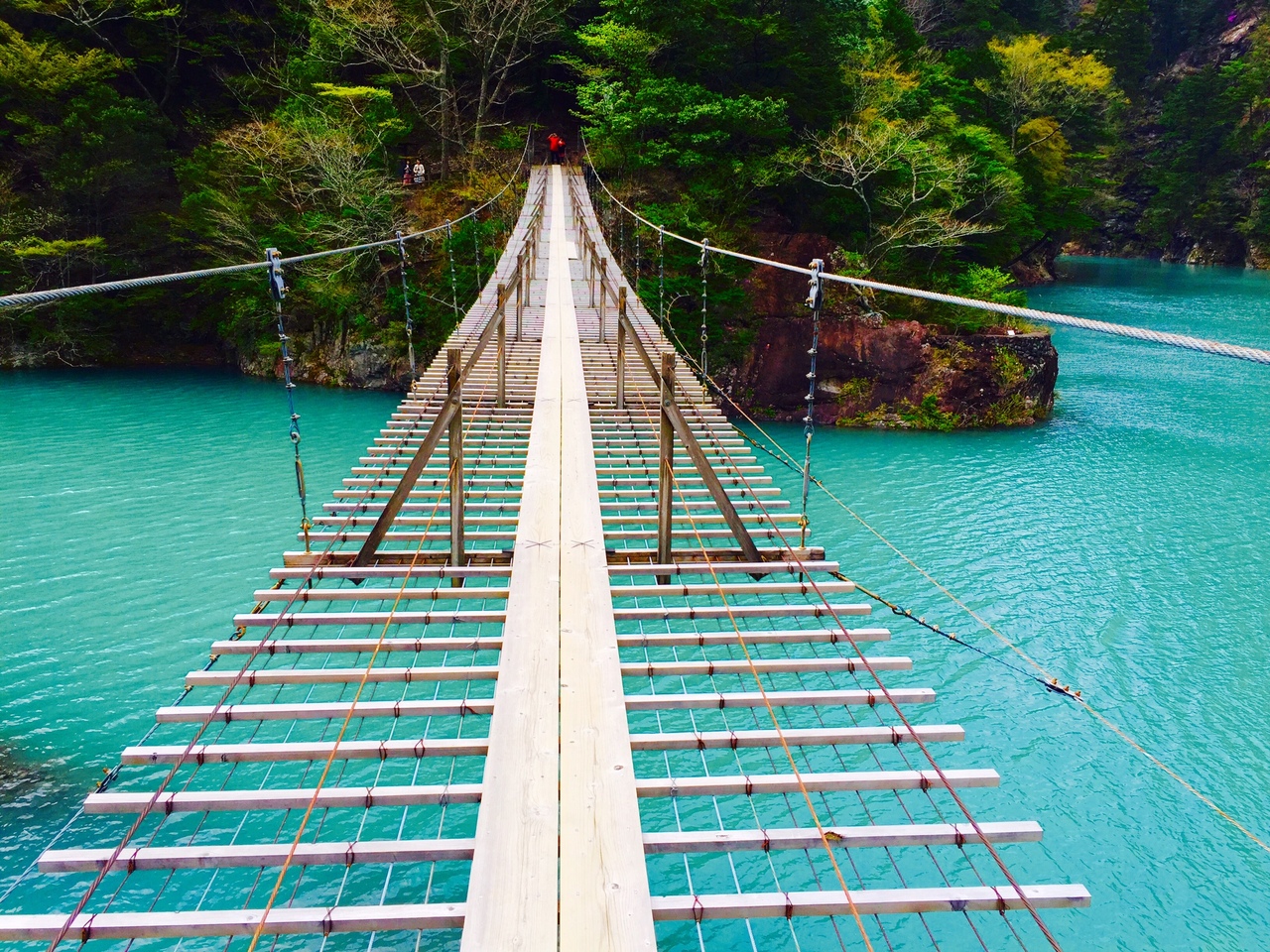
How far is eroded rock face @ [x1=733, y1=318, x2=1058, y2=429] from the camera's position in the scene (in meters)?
16.3

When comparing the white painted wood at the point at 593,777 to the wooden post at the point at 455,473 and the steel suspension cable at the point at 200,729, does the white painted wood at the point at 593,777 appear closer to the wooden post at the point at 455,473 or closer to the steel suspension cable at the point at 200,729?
the wooden post at the point at 455,473

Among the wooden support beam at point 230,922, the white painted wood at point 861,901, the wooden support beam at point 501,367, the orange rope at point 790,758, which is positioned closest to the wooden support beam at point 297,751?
the wooden support beam at point 230,922

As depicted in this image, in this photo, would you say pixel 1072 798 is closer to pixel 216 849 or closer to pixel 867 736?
pixel 867 736

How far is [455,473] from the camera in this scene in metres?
4.66

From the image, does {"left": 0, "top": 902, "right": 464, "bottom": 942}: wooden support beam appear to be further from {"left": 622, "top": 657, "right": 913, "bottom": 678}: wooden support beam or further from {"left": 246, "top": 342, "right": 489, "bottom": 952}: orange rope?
{"left": 622, "top": 657, "right": 913, "bottom": 678}: wooden support beam

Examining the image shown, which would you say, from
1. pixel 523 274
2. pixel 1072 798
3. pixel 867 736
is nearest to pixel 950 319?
pixel 523 274

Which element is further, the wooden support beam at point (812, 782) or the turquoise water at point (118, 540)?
the turquoise water at point (118, 540)

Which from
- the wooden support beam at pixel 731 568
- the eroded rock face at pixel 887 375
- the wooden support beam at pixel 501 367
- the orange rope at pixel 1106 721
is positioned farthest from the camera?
the eroded rock face at pixel 887 375

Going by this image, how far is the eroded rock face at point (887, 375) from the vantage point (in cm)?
1630

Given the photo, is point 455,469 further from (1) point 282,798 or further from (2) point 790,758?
(2) point 790,758

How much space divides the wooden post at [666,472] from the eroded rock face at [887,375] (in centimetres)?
1182

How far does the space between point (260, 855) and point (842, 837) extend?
5.77 ft

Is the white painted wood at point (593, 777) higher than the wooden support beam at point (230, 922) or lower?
higher

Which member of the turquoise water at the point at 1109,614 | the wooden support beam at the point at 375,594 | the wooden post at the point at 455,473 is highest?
the wooden post at the point at 455,473
